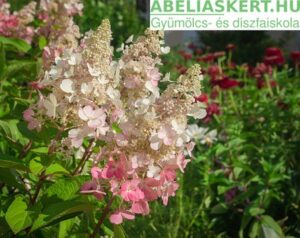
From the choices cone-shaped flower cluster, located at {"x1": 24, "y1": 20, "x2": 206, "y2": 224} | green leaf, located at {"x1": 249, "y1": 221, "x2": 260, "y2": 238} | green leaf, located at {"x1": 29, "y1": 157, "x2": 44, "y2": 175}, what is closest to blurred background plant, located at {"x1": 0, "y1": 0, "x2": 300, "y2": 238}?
green leaf, located at {"x1": 249, "y1": 221, "x2": 260, "y2": 238}

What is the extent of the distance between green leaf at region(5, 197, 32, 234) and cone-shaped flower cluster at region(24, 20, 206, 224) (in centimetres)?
15

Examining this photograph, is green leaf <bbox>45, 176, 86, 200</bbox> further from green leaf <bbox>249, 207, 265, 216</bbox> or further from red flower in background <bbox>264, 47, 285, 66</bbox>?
red flower in background <bbox>264, 47, 285, 66</bbox>

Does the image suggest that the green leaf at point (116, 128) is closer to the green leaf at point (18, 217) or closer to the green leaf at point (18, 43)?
the green leaf at point (18, 217)

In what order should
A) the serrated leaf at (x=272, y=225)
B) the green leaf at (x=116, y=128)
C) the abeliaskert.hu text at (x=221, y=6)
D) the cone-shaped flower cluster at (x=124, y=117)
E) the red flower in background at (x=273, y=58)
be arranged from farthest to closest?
the red flower in background at (x=273, y=58) → the abeliaskert.hu text at (x=221, y=6) → the serrated leaf at (x=272, y=225) → the green leaf at (x=116, y=128) → the cone-shaped flower cluster at (x=124, y=117)

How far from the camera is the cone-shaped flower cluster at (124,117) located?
1295 mm

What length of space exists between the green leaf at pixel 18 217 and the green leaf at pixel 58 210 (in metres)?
0.02

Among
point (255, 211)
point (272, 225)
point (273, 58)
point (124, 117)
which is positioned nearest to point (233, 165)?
point (255, 211)

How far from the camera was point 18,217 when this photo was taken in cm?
138

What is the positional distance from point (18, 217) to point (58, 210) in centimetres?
10

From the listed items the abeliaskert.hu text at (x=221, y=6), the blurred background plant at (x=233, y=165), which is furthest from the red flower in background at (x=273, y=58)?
the abeliaskert.hu text at (x=221, y=6)

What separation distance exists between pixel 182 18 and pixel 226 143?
744mm

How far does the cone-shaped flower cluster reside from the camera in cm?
129

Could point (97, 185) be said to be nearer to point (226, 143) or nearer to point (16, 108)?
point (16, 108)

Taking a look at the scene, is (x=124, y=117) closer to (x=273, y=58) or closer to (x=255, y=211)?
(x=255, y=211)
